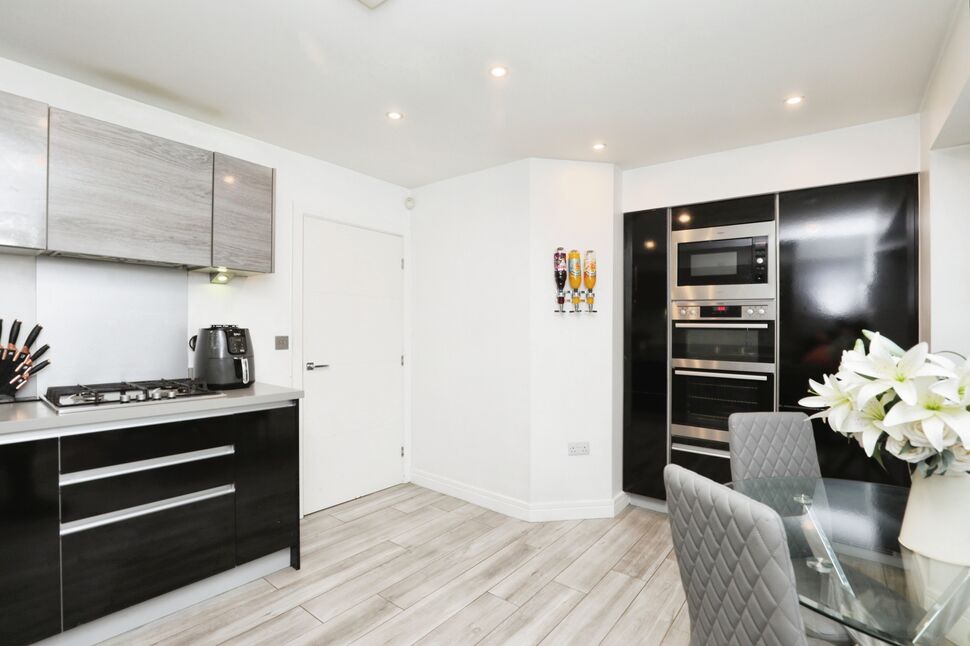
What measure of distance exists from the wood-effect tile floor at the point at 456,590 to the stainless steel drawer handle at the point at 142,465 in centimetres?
72

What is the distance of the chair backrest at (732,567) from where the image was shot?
91 centimetres

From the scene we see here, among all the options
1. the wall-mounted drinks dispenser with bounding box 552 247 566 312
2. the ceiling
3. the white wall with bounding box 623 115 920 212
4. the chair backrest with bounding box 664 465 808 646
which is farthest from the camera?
the wall-mounted drinks dispenser with bounding box 552 247 566 312

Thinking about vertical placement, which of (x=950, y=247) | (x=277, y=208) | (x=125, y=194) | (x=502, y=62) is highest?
(x=502, y=62)

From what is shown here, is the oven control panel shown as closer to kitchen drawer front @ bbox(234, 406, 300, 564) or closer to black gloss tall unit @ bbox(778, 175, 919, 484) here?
black gloss tall unit @ bbox(778, 175, 919, 484)

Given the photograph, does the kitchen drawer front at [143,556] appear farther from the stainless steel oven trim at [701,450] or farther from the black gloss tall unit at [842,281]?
the black gloss tall unit at [842,281]

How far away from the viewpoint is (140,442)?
1.99 m

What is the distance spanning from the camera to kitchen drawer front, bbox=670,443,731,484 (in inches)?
123

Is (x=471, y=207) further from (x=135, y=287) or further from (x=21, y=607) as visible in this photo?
(x=21, y=607)

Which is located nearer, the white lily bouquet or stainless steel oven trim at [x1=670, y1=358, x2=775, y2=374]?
the white lily bouquet

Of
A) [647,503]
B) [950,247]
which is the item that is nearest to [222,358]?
[647,503]

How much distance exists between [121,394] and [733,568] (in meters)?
2.39

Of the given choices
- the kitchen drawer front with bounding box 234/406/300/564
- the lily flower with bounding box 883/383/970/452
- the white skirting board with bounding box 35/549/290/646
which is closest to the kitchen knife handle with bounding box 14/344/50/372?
the kitchen drawer front with bounding box 234/406/300/564

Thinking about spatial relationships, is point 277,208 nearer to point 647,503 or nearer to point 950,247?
A: point 647,503

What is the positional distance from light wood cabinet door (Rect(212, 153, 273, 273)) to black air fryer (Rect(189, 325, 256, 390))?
0.38 meters
